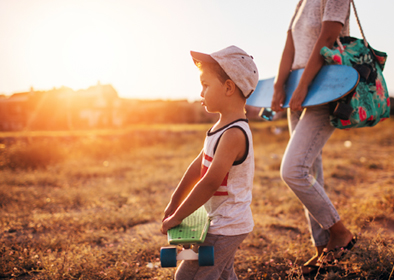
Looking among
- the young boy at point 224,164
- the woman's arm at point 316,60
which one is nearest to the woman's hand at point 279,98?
the woman's arm at point 316,60

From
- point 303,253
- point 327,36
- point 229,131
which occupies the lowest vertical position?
point 303,253

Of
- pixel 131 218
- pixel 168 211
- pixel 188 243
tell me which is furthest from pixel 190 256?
pixel 131 218

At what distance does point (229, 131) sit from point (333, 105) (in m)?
1.00

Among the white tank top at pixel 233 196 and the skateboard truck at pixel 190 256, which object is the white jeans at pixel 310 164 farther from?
the skateboard truck at pixel 190 256

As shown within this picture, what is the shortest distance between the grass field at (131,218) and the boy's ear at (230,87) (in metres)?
1.29

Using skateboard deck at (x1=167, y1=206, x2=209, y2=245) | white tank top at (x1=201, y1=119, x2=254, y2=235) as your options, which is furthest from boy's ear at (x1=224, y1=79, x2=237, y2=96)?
skateboard deck at (x1=167, y1=206, x2=209, y2=245)

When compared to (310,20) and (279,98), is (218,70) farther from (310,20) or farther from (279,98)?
(310,20)

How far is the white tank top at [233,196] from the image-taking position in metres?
1.34

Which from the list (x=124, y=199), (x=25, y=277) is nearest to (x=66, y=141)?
(x=124, y=199)

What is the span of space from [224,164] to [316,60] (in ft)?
3.84

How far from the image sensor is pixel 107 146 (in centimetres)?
881

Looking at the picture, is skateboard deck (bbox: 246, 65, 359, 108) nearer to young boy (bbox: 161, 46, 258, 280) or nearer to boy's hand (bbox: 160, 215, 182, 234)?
young boy (bbox: 161, 46, 258, 280)

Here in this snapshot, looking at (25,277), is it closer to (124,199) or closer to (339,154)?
(124,199)

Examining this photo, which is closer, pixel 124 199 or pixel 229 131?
pixel 229 131
